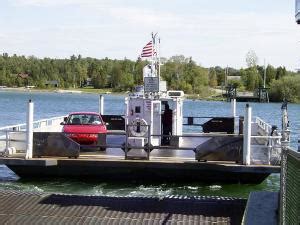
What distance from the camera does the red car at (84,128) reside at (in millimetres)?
17734

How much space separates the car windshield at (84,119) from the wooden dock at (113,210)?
8927 millimetres

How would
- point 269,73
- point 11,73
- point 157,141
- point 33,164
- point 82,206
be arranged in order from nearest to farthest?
point 82,206 < point 33,164 < point 157,141 < point 269,73 < point 11,73

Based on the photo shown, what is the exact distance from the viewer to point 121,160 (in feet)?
51.5

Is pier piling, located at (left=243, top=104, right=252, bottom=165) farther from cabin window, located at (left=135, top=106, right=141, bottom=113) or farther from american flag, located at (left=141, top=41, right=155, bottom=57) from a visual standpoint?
american flag, located at (left=141, top=41, right=155, bottom=57)

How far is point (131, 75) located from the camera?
142000 millimetres

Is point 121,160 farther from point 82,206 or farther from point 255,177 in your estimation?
point 82,206

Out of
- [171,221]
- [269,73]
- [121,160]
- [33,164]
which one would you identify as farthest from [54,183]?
[269,73]

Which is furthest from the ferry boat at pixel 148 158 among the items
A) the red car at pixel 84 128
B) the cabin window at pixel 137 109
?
the cabin window at pixel 137 109

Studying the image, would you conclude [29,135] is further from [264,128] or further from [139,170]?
[264,128]

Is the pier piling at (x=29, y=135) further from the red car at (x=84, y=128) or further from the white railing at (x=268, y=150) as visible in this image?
the white railing at (x=268, y=150)

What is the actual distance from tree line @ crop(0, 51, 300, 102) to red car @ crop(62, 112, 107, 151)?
6352cm

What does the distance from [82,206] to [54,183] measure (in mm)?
7292

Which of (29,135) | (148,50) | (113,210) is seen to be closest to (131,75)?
(148,50)

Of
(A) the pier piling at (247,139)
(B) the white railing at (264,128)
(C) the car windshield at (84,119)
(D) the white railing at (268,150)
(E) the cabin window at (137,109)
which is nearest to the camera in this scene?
(A) the pier piling at (247,139)
